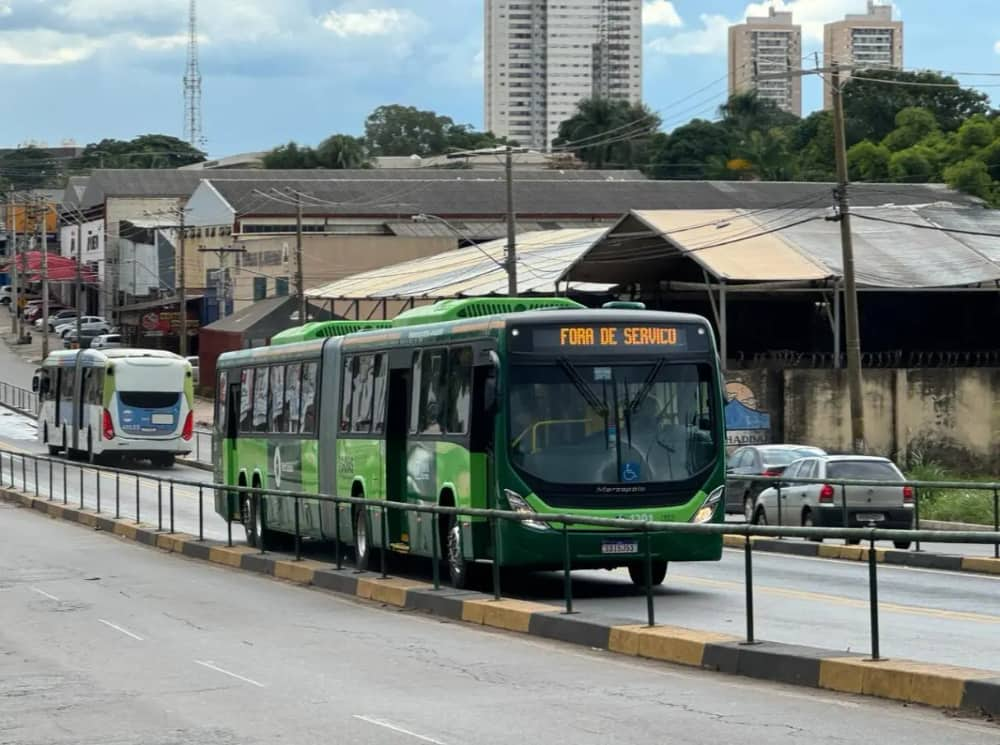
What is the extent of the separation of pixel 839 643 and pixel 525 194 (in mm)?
93913

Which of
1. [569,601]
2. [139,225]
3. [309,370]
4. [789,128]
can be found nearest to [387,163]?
[789,128]

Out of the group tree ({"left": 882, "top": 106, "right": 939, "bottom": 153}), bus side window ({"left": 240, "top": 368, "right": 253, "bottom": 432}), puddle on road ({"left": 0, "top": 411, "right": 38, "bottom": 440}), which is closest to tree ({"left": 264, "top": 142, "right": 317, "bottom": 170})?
tree ({"left": 882, "top": 106, "right": 939, "bottom": 153})

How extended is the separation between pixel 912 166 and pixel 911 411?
202 ft

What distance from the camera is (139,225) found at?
391 feet

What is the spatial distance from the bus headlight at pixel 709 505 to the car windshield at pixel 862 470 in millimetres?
10182

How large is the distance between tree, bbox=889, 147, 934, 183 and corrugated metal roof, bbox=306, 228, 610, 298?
35726 mm

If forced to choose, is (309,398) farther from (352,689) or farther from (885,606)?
(885,606)

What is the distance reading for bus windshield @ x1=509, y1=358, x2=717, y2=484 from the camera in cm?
1903

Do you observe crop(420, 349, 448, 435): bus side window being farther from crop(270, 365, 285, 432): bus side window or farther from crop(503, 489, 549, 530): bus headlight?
crop(270, 365, 285, 432): bus side window

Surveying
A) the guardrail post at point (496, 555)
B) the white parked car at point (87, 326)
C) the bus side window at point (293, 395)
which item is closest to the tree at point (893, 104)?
the white parked car at point (87, 326)

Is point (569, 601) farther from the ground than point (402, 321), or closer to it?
closer to it

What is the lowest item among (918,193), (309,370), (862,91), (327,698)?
(327,698)

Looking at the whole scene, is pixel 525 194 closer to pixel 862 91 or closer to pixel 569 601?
pixel 862 91

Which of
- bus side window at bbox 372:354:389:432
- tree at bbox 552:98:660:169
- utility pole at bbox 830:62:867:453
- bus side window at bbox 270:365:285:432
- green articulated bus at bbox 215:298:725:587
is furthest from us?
tree at bbox 552:98:660:169
